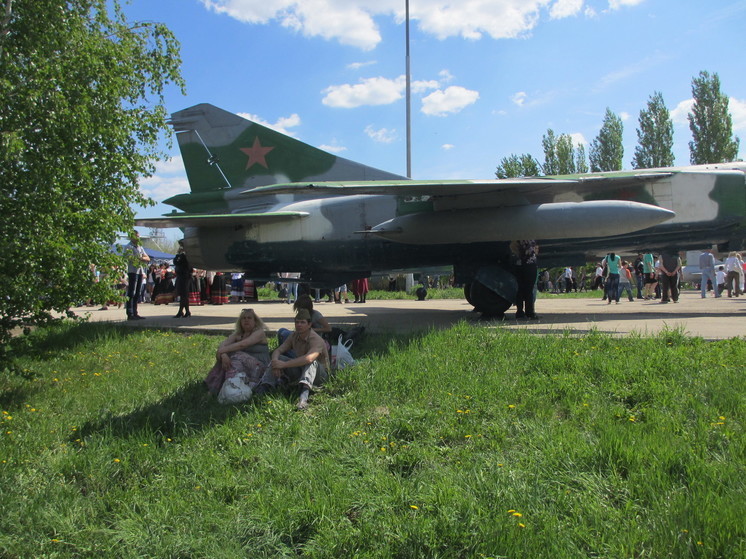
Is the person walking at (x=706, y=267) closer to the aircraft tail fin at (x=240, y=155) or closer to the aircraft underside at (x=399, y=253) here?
the aircraft underside at (x=399, y=253)

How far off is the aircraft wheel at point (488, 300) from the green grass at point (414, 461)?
408 centimetres

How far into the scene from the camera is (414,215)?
10.3 m

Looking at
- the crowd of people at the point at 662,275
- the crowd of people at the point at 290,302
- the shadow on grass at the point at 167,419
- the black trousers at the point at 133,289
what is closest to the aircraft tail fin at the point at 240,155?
the crowd of people at the point at 290,302

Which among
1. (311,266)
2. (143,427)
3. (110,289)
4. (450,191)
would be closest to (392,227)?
(450,191)

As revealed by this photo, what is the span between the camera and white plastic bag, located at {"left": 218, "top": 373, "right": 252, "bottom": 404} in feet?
18.4

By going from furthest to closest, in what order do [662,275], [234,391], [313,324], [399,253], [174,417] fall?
[662,275] < [399,253] < [313,324] < [234,391] < [174,417]

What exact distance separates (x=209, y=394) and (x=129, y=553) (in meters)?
2.72

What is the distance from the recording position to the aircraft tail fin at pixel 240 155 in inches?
478

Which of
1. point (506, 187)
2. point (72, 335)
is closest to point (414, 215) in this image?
point (506, 187)

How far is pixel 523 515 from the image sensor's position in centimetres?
319

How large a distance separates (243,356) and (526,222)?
19.5 ft

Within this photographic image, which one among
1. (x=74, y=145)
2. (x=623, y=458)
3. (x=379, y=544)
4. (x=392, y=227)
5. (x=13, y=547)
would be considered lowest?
(x=13, y=547)

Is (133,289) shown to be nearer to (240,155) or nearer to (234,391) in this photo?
(240,155)

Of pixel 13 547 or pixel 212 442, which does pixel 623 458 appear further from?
pixel 13 547
